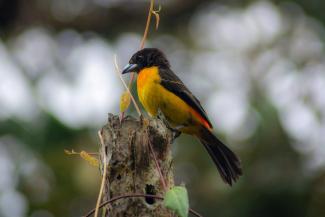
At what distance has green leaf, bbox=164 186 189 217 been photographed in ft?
9.87

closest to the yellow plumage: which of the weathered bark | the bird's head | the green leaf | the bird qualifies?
the bird

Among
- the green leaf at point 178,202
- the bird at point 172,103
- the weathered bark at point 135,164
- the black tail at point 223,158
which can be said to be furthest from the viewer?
the bird at point 172,103

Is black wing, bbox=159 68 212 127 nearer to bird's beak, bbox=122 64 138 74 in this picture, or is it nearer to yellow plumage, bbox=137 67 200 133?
yellow plumage, bbox=137 67 200 133

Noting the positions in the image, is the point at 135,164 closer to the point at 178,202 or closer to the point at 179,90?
the point at 178,202

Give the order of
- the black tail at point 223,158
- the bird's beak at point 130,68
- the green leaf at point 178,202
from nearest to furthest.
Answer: the green leaf at point 178,202, the black tail at point 223,158, the bird's beak at point 130,68

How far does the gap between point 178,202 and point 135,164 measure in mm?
539

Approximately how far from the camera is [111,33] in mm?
10445

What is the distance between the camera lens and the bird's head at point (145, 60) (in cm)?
606

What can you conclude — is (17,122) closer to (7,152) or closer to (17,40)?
(7,152)

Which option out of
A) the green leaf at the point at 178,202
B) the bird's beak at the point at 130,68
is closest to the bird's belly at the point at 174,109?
the bird's beak at the point at 130,68

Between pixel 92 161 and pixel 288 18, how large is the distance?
6.43 metres

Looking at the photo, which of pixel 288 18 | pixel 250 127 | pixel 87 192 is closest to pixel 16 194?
pixel 87 192

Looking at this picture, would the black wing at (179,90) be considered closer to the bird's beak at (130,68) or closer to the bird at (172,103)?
the bird at (172,103)

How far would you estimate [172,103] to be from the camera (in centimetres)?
583
